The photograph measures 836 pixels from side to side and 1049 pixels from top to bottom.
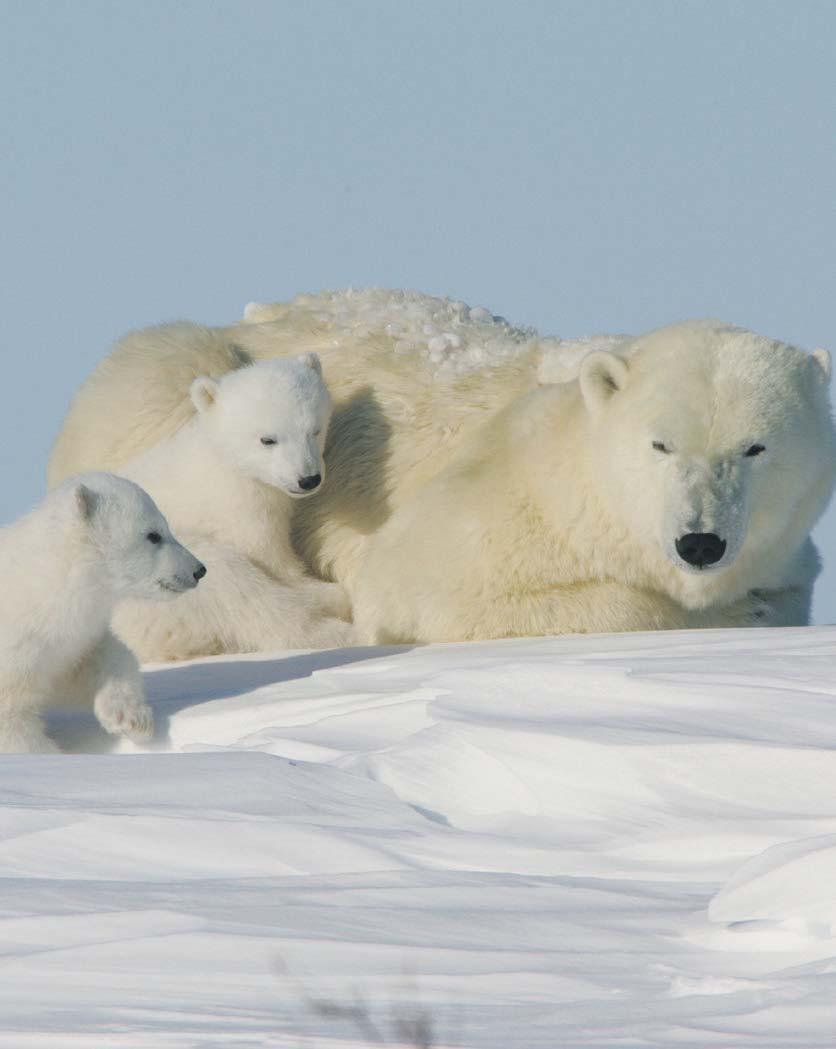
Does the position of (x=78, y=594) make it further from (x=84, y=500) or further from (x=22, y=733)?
(x=22, y=733)

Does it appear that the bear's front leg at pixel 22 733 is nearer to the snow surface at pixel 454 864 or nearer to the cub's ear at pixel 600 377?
the snow surface at pixel 454 864

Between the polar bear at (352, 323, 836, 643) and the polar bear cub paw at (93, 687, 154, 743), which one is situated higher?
the polar bear at (352, 323, 836, 643)

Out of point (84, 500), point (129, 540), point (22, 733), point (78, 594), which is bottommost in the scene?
point (22, 733)

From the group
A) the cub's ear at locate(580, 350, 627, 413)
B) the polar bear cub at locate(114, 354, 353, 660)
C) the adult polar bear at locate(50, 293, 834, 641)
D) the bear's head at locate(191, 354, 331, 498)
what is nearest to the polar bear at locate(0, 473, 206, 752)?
the polar bear cub at locate(114, 354, 353, 660)

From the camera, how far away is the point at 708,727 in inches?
163

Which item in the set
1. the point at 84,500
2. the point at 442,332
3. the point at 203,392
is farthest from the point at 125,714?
the point at 442,332

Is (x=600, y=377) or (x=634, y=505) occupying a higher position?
(x=600, y=377)

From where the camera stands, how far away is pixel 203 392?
7152mm

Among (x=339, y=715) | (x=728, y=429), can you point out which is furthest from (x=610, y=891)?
(x=728, y=429)

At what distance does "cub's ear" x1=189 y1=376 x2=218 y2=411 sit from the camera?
7.14 metres

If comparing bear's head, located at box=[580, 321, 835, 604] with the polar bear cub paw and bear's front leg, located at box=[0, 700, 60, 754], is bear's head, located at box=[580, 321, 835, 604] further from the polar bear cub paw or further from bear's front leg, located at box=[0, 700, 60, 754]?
bear's front leg, located at box=[0, 700, 60, 754]

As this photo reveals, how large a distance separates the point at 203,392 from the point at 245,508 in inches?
19.6

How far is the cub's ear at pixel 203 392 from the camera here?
23.4ft

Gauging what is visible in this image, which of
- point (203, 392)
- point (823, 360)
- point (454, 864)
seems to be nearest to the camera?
point (454, 864)
